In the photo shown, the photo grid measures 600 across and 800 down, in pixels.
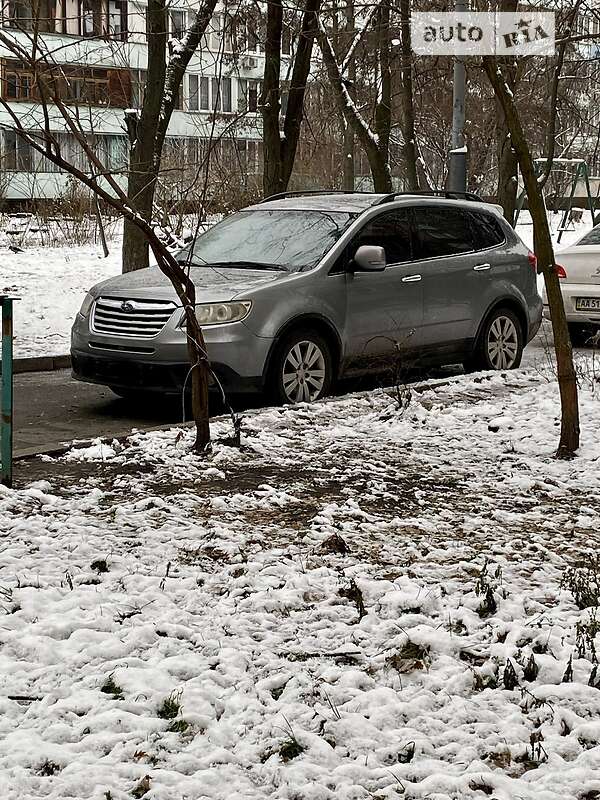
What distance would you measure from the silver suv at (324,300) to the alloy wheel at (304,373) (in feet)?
0.04

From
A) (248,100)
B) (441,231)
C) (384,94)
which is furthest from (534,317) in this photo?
(384,94)

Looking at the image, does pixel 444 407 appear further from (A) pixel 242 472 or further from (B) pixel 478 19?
(B) pixel 478 19

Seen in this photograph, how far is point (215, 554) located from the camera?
5.25 m

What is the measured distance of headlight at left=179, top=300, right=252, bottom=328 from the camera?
8.98 m

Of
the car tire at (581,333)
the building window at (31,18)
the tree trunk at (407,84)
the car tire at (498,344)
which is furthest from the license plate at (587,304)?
the building window at (31,18)

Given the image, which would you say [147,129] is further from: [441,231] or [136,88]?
[441,231]

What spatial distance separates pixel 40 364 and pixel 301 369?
391cm

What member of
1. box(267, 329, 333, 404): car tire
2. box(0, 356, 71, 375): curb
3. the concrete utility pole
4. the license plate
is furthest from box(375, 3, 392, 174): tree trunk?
box(267, 329, 333, 404): car tire

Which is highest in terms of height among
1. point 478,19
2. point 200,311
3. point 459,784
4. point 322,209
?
point 478,19

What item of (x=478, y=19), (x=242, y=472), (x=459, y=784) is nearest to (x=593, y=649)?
(x=459, y=784)

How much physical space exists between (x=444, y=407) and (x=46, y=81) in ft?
13.2

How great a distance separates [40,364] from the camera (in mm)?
12227

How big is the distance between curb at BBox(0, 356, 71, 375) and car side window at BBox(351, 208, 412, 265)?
389 centimetres

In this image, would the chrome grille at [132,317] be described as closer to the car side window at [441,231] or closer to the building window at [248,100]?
the building window at [248,100]
